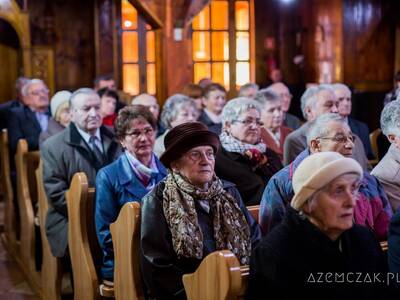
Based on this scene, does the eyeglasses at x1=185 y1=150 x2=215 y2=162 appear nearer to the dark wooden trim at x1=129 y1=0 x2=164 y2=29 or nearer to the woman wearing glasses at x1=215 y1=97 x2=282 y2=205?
the woman wearing glasses at x1=215 y1=97 x2=282 y2=205

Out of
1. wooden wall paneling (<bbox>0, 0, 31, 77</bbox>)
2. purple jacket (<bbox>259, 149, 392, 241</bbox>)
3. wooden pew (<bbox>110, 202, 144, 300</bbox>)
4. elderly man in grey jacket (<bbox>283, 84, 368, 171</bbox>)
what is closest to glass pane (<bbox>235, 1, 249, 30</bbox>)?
wooden wall paneling (<bbox>0, 0, 31, 77</bbox>)

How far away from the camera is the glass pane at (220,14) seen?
36.6 ft

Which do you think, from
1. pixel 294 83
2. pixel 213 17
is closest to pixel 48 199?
pixel 213 17

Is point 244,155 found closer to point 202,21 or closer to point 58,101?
point 58,101

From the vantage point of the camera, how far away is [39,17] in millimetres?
10344

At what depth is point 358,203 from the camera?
3.25 metres

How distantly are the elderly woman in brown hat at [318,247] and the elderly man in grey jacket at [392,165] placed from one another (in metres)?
1.12

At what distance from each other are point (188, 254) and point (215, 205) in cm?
26

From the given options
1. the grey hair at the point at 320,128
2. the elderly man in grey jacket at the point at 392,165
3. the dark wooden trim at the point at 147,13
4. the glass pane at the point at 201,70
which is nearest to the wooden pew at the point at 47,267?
the grey hair at the point at 320,128

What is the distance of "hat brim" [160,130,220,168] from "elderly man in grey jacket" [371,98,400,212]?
3.17 ft

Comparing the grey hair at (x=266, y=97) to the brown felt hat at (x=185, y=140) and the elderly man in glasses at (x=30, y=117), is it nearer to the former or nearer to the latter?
the elderly man in glasses at (x=30, y=117)

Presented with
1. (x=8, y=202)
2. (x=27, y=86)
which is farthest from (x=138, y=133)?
(x=27, y=86)

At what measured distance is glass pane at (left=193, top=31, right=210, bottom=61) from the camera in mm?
11047

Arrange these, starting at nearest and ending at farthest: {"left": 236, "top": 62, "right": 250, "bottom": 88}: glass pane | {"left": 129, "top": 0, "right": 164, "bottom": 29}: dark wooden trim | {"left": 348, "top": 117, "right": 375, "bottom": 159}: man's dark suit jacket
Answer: {"left": 348, "top": 117, "right": 375, "bottom": 159}: man's dark suit jacket, {"left": 129, "top": 0, "right": 164, "bottom": 29}: dark wooden trim, {"left": 236, "top": 62, "right": 250, "bottom": 88}: glass pane
